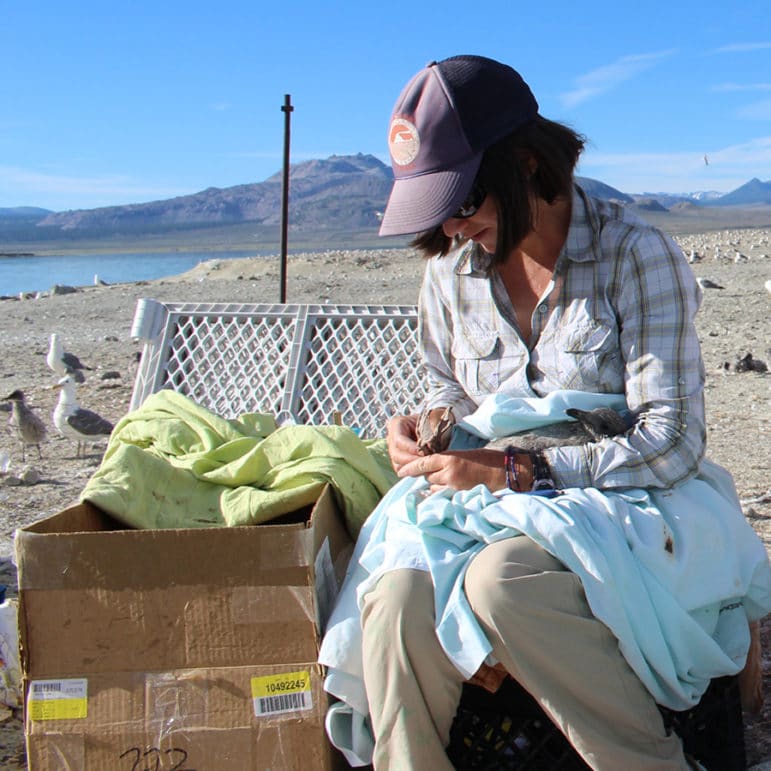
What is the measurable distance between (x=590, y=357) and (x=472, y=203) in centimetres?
50

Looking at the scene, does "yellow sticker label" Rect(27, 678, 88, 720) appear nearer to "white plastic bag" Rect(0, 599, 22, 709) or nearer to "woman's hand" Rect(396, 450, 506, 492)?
"white plastic bag" Rect(0, 599, 22, 709)

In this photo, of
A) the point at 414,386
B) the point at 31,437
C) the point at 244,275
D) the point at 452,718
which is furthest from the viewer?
the point at 244,275

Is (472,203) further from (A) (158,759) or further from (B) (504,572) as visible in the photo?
(A) (158,759)

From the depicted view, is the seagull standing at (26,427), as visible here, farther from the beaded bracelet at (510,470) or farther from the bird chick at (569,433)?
the beaded bracelet at (510,470)

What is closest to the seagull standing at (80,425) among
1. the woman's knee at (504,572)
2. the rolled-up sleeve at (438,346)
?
the rolled-up sleeve at (438,346)

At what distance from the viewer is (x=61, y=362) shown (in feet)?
32.8

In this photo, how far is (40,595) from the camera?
254cm

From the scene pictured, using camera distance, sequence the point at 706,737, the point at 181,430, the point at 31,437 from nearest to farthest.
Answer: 1. the point at 706,737
2. the point at 181,430
3. the point at 31,437

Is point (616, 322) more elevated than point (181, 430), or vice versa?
point (616, 322)

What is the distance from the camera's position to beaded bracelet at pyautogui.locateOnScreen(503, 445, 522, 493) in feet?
8.23

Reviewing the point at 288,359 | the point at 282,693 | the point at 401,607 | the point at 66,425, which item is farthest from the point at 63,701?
the point at 66,425

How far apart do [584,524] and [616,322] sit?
23.7 inches

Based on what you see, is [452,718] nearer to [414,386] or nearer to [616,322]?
[616,322]

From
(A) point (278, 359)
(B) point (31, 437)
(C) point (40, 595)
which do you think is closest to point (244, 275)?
(B) point (31, 437)
